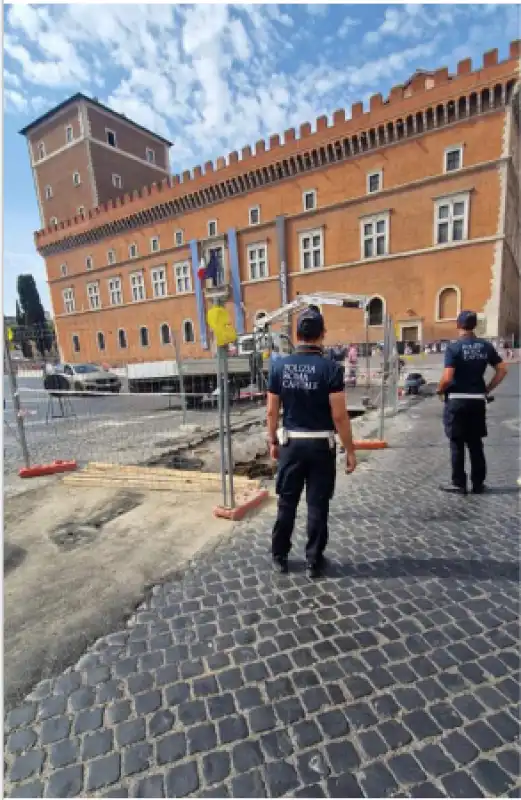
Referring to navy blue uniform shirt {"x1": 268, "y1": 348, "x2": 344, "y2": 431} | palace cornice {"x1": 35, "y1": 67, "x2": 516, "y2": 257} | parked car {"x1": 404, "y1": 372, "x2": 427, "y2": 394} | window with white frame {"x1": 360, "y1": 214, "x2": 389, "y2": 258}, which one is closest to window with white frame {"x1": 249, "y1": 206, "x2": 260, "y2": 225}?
palace cornice {"x1": 35, "y1": 67, "x2": 516, "y2": 257}

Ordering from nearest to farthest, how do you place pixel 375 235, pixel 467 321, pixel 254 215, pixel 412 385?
pixel 467 321, pixel 412 385, pixel 375 235, pixel 254 215

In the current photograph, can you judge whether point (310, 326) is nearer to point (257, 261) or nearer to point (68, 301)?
point (257, 261)

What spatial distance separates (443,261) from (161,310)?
25233 millimetres

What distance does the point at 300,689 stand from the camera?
196cm

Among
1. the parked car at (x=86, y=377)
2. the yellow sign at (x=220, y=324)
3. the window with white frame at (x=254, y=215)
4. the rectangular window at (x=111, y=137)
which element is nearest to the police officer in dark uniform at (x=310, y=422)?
the yellow sign at (x=220, y=324)

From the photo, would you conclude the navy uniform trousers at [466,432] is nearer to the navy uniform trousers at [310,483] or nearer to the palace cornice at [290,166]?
the navy uniform trousers at [310,483]

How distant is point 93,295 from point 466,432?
147 feet

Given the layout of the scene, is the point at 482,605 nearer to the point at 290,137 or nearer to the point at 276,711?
the point at 276,711

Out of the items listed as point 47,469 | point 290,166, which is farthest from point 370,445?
point 290,166

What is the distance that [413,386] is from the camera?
13.0 metres

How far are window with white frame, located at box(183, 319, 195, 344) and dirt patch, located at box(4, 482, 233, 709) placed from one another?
3082 centimetres

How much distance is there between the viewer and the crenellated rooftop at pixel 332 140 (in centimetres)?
2066

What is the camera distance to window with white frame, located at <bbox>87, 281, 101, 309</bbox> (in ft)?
135

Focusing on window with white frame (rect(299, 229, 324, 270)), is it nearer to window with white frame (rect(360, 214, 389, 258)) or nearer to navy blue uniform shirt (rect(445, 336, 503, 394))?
window with white frame (rect(360, 214, 389, 258))
